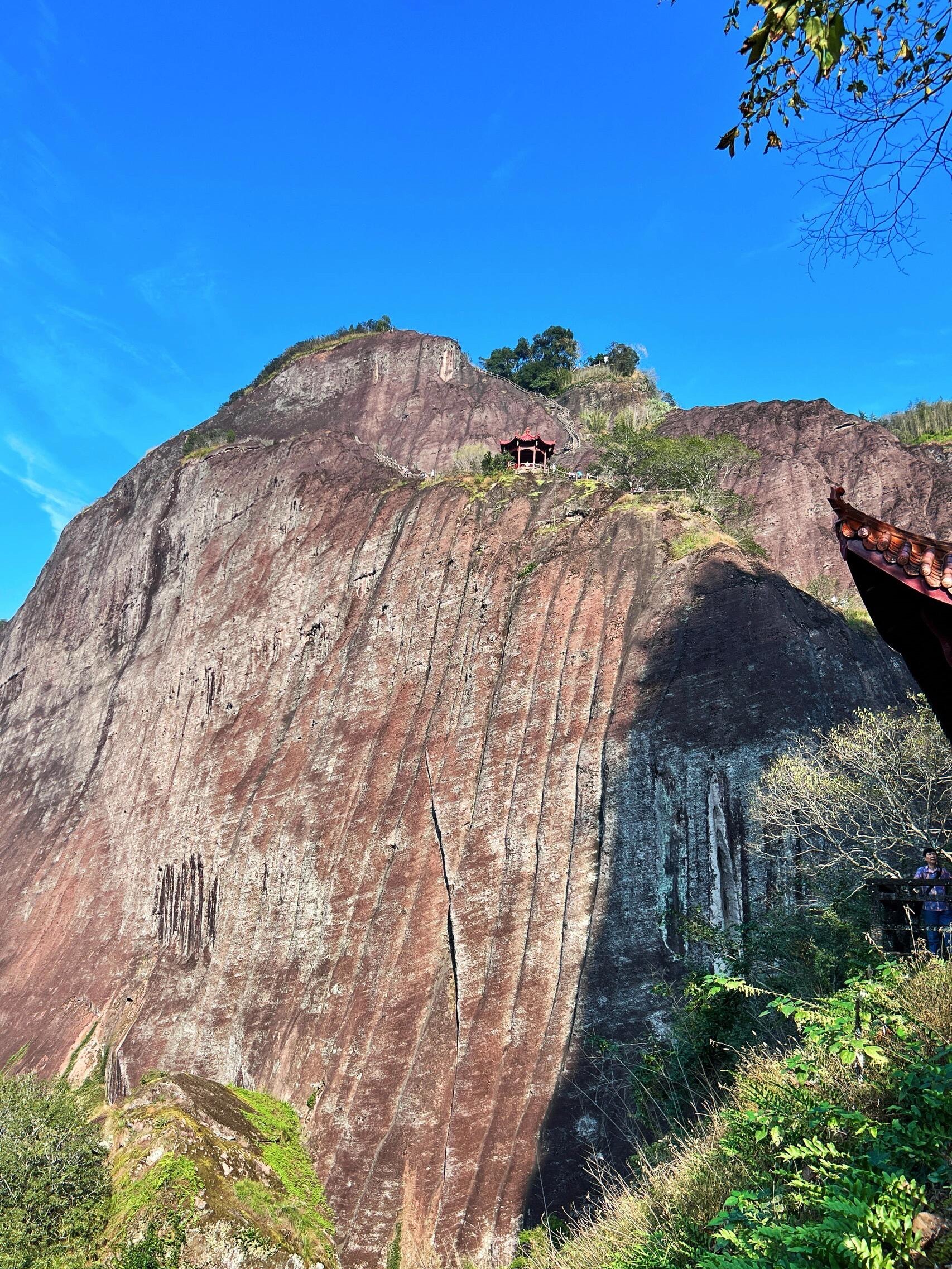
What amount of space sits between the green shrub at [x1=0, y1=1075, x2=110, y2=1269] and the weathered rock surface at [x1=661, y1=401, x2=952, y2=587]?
992 inches

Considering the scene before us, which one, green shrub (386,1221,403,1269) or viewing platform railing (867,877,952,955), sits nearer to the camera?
viewing platform railing (867,877,952,955)

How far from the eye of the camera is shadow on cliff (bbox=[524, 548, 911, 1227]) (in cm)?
1648

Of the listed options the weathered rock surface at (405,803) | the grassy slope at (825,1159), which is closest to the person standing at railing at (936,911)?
the grassy slope at (825,1159)

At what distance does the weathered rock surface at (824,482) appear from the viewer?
104 feet

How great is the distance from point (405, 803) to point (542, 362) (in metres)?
46.4

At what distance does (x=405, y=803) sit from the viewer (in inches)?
915

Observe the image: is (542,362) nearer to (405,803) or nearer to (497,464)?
(497,464)

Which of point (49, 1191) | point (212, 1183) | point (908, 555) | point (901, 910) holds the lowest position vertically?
point (212, 1183)

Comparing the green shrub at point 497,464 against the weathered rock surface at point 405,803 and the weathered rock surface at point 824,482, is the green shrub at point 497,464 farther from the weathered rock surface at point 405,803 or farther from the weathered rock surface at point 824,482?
the weathered rock surface at point 824,482

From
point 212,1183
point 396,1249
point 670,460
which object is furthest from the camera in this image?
point 670,460

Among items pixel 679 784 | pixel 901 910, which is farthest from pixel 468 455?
pixel 901 910

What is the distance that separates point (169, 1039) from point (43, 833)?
527 inches

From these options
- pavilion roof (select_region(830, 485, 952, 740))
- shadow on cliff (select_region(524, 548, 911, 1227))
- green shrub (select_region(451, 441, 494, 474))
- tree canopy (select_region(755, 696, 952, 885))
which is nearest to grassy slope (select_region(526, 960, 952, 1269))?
pavilion roof (select_region(830, 485, 952, 740))

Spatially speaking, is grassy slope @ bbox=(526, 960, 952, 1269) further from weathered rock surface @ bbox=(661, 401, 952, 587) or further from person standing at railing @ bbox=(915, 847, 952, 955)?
weathered rock surface @ bbox=(661, 401, 952, 587)
